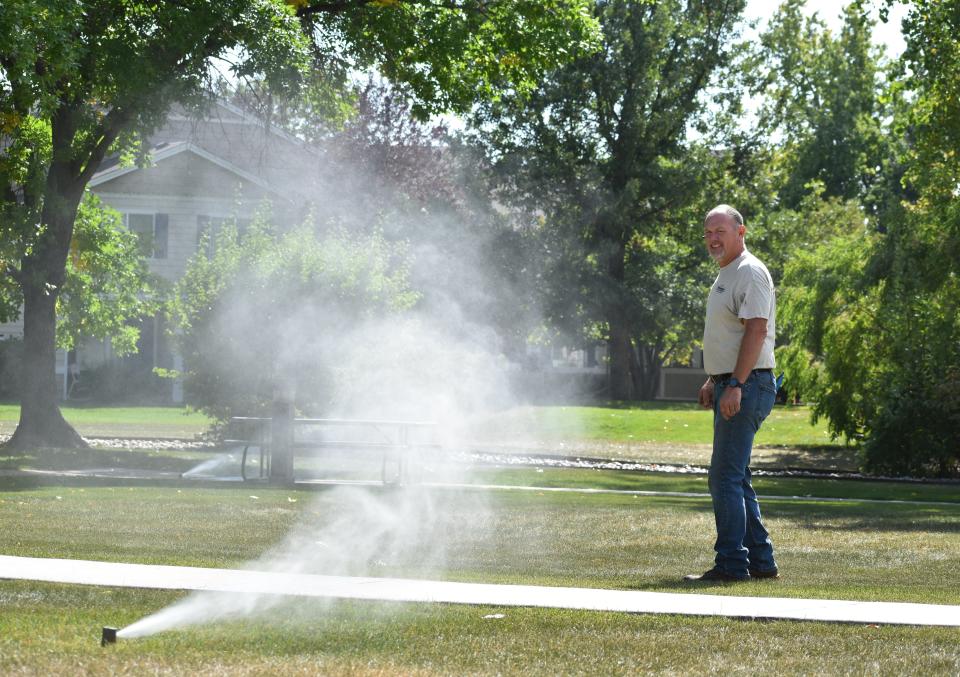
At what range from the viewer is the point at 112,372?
42594 mm

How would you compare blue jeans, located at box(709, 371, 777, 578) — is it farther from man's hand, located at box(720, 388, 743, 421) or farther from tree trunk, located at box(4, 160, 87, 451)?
tree trunk, located at box(4, 160, 87, 451)

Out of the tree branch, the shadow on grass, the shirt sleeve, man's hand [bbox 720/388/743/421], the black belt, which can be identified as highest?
the tree branch

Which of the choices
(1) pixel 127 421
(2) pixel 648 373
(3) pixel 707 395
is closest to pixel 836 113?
(2) pixel 648 373

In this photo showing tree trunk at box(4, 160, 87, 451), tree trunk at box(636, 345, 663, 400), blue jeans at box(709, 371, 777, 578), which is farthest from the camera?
tree trunk at box(636, 345, 663, 400)

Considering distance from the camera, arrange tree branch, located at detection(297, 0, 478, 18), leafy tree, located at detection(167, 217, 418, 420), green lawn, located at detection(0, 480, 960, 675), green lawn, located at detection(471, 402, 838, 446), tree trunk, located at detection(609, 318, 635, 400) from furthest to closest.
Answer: tree trunk, located at detection(609, 318, 635, 400), green lawn, located at detection(471, 402, 838, 446), leafy tree, located at detection(167, 217, 418, 420), tree branch, located at detection(297, 0, 478, 18), green lawn, located at detection(0, 480, 960, 675)

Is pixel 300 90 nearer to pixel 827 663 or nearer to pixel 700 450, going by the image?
pixel 700 450

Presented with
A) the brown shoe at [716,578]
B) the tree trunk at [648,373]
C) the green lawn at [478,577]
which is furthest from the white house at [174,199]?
the brown shoe at [716,578]

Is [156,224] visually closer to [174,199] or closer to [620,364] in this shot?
[174,199]

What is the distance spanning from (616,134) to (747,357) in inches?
1418

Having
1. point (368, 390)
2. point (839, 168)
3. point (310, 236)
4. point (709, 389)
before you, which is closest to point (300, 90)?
point (310, 236)

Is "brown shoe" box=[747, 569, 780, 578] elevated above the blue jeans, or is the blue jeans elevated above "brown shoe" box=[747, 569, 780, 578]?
the blue jeans

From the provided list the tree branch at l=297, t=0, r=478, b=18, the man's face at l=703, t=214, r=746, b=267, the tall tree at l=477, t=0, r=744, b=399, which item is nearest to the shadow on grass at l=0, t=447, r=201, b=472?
the tree branch at l=297, t=0, r=478, b=18

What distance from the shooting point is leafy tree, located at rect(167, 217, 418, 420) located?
2364 cm

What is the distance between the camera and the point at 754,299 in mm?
7457
